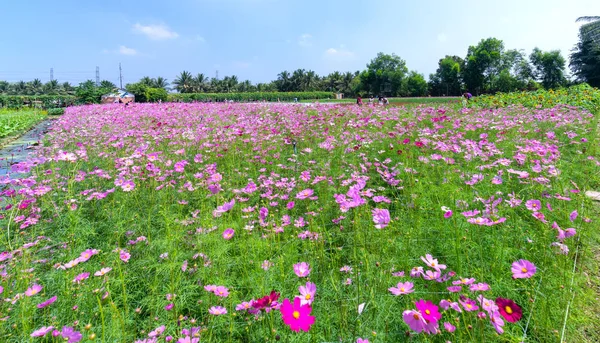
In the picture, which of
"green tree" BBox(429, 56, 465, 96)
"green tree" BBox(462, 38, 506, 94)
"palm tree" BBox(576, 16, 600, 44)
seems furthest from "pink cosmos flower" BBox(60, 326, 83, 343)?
"green tree" BBox(429, 56, 465, 96)

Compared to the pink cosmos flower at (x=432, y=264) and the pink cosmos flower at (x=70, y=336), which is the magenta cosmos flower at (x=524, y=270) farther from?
the pink cosmos flower at (x=70, y=336)

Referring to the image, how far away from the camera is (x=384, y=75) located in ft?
189

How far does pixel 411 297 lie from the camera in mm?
1312

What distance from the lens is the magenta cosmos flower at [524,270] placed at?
897mm

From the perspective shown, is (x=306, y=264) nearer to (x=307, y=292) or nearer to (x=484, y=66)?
(x=307, y=292)

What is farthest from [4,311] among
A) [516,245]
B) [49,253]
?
[516,245]

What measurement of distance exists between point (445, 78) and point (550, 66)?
13975 mm

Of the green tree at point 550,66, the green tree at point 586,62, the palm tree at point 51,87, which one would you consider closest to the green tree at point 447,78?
the green tree at point 550,66

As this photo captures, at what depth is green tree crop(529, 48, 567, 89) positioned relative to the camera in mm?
45394

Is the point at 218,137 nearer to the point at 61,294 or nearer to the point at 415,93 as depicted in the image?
the point at 61,294

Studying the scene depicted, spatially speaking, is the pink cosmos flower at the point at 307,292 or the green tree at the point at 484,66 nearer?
the pink cosmos flower at the point at 307,292

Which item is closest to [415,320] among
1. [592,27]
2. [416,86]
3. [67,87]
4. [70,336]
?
[70,336]

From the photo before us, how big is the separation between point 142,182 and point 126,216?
57 cm

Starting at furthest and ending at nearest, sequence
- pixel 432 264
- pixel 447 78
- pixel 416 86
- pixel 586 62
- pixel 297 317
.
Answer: pixel 416 86, pixel 447 78, pixel 586 62, pixel 432 264, pixel 297 317
